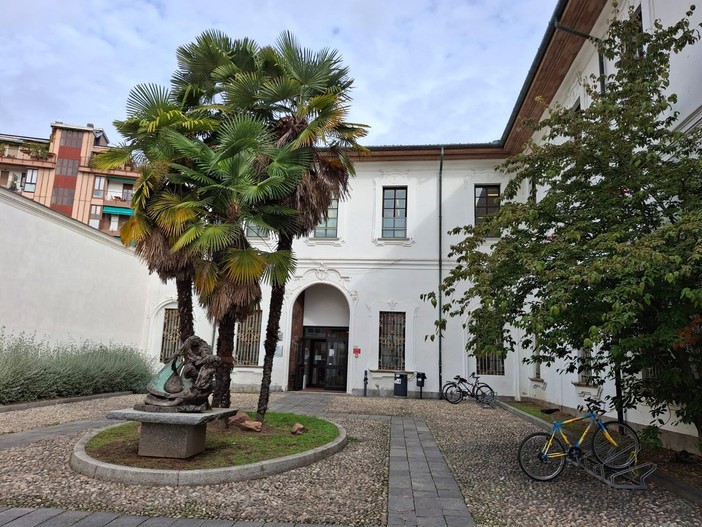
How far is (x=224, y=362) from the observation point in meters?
8.05

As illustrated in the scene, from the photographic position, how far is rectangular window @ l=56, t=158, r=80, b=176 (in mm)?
47375

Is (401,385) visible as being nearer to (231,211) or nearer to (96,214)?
(231,211)

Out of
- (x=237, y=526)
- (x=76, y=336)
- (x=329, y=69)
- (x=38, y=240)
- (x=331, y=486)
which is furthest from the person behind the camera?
(x=76, y=336)

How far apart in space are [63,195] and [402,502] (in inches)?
2043

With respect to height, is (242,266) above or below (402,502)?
above

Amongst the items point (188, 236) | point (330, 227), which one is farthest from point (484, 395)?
point (188, 236)

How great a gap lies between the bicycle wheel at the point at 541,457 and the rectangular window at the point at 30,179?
53744 millimetres

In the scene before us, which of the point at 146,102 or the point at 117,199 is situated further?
the point at 117,199

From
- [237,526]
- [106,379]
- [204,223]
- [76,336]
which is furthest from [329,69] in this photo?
[76,336]

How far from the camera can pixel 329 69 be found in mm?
8828

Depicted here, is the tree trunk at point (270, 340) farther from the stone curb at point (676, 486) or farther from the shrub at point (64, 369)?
the shrub at point (64, 369)

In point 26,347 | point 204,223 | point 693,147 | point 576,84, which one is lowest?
point 26,347

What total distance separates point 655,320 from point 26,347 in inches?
534

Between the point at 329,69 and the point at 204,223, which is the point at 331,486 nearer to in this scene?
the point at 204,223
